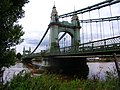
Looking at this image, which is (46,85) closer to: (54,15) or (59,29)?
(59,29)

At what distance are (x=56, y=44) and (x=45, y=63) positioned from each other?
644 cm

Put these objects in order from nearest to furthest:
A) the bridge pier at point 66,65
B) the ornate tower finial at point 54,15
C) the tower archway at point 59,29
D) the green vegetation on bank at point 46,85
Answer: the green vegetation on bank at point 46,85 < the bridge pier at point 66,65 < the tower archway at point 59,29 < the ornate tower finial at point 54,15

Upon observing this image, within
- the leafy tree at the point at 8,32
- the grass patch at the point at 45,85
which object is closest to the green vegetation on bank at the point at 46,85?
the grass patch at the point at 45,85

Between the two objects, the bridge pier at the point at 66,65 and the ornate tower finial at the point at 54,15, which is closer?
the bridge pier at the point at 66,65

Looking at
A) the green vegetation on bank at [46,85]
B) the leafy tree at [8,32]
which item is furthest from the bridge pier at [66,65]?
the leafy tree at [8,32]

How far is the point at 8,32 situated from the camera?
717 cm

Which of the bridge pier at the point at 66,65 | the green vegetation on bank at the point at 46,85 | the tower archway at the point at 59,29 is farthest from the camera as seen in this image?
the tower archway at the point at 59,29

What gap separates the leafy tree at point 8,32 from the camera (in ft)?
23.2

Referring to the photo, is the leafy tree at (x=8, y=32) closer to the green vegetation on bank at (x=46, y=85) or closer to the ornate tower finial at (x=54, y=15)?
the green vegetation on bank at (x=46, y=85)

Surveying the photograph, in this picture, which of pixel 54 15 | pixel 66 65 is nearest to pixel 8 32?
pixel 66 65

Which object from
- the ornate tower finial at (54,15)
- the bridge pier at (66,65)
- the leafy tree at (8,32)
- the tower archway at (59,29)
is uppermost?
the ornate tower finial at (54,15)

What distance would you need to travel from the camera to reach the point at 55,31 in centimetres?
5556

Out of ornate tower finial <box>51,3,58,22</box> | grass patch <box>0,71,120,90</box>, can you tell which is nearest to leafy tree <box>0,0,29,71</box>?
grass patch <box>0,71,120,90</box>

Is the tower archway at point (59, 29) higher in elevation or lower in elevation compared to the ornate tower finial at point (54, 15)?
lower
